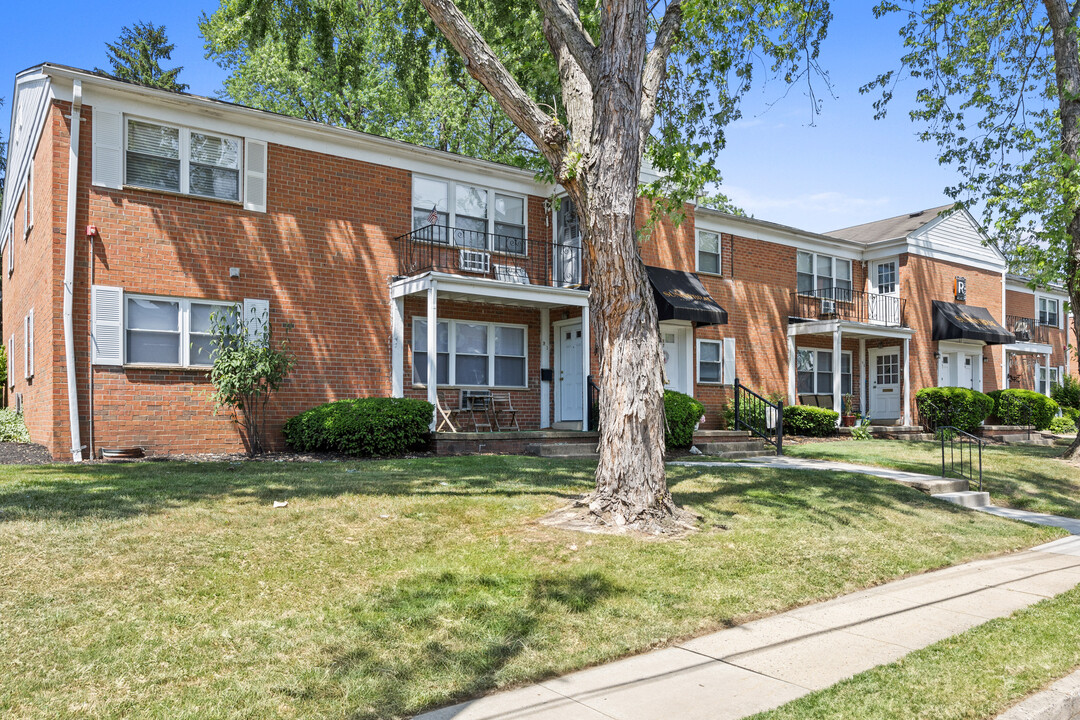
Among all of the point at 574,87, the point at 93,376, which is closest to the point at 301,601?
the point at 574,87

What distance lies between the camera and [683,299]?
1894 centimetres

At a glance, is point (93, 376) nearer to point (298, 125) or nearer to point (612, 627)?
point (298, 125)

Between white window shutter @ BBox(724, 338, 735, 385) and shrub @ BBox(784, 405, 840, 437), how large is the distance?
1828mm

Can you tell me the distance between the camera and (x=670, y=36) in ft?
29.4

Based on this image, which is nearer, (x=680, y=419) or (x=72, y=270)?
(x=72, y=270)

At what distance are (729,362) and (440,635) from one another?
56.8ft

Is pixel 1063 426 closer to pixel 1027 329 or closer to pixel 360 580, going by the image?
pixel 1027 329

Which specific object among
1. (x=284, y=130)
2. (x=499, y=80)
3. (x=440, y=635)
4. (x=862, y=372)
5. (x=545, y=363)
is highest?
(x=284, y=130)

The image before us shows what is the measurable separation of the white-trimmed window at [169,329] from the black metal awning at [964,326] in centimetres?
2193

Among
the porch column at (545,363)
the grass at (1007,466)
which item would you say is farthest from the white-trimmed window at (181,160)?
the grass at (1007,466)

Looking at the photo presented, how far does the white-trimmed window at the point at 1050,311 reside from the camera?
106 feet

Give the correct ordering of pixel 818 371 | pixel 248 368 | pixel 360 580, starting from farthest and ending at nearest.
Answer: pixel 818 371 → pixel 248 368 → pixel 360 580

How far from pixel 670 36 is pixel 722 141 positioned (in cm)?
358

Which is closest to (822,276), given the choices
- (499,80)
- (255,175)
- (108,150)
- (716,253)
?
(716,253)
